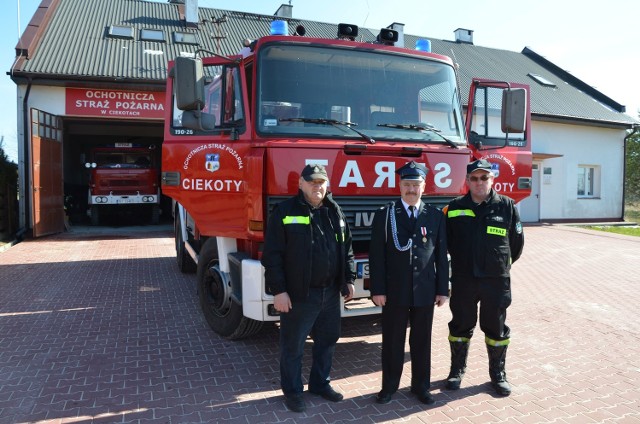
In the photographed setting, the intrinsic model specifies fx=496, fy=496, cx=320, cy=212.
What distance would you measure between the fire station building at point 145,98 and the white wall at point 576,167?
38 mm

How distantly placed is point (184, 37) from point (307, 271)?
1526 centimetres

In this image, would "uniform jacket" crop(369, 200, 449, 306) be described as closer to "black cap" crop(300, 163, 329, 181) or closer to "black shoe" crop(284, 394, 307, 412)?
"black cap" crop(300, 163, 329, 181)

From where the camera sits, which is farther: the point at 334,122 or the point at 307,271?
the point at 334,122

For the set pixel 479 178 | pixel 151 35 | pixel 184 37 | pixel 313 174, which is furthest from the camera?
pixel 184 37

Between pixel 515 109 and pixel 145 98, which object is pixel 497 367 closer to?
pixel 515 109

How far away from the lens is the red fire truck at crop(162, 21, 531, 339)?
4039 millimetres

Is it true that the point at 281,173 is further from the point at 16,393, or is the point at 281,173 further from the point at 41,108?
the point at 41,108

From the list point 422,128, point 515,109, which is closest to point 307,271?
point 422,128

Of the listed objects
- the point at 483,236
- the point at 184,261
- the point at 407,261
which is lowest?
the point at 184,261

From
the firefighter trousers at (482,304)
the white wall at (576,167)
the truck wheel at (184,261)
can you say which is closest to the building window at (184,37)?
the truck wheel at (184,261)

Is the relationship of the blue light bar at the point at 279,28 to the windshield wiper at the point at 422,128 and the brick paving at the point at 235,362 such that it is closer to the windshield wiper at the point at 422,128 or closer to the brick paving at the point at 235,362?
the windshield wiper at the point at 422,128

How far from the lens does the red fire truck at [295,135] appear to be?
4.04 meters

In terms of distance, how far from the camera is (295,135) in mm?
4094

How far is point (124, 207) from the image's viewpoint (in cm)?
1706
